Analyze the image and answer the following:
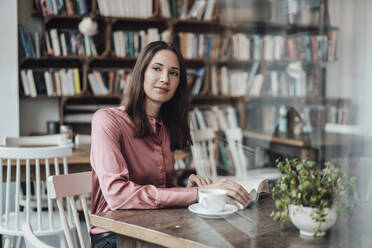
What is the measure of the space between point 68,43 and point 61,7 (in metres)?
0.31

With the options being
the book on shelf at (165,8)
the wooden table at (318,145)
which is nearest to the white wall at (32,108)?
the book on shelf at (165,8)

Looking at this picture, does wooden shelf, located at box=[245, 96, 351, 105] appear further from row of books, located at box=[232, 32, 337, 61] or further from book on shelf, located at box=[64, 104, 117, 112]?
book on shelf, located at box=[64, 104, 117, 112]

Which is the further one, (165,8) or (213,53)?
(213,53)

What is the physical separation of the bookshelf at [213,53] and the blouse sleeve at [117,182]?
102 inches

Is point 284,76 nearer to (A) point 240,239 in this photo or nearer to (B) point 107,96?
(B) point 107,96

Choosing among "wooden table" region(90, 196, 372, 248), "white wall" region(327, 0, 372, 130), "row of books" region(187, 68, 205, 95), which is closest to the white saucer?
"wooden table" region(90, 196, 372, 248)

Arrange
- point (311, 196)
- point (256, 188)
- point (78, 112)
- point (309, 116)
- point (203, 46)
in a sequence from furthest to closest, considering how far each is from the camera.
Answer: point (203, 46) < point (309, 116) < point (78, 112) < point (256, 188) < point (311, 196)

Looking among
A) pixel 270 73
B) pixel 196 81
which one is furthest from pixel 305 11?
pixel 196 81

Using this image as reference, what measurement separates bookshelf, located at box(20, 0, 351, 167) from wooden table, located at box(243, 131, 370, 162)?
0.36 metres

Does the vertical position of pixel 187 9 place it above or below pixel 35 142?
above

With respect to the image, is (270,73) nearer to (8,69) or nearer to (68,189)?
(8,69)

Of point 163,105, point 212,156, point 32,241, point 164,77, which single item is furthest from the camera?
point 212,156

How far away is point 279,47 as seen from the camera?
15.1 ft

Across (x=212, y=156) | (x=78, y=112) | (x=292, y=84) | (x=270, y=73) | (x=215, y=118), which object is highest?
(x=270, y=73)
